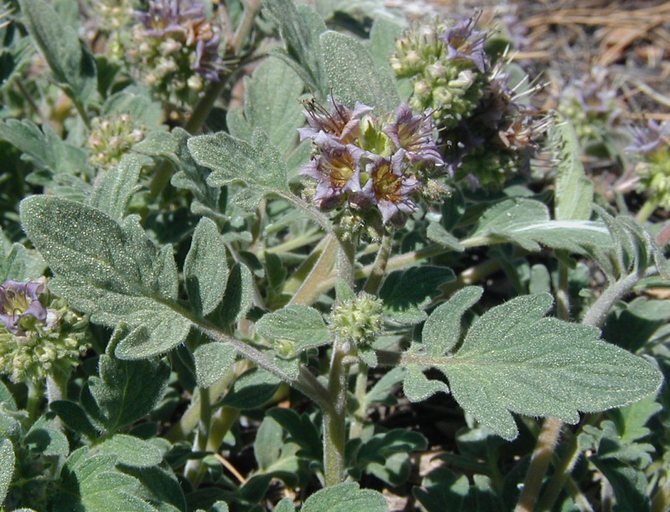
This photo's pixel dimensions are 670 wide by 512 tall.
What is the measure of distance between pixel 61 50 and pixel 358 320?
2040mm

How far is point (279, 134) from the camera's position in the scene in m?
3.21

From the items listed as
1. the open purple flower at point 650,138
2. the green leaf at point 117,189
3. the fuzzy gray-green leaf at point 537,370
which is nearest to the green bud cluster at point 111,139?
the green leaf at point 117,189

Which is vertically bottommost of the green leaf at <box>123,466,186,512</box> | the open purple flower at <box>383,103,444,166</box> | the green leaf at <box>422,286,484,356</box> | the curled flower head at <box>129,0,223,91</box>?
the green leaf at <box>123,466,186,512</box>

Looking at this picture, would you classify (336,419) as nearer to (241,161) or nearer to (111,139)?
(241,161)

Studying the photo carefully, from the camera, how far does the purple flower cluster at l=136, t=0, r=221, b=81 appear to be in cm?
331

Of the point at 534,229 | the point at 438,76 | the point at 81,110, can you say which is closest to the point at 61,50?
the point at 81,110

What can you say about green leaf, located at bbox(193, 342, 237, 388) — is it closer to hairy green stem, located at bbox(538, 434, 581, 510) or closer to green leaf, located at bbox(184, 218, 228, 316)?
green leaf, located at bbox(184, 218, 228, 316)

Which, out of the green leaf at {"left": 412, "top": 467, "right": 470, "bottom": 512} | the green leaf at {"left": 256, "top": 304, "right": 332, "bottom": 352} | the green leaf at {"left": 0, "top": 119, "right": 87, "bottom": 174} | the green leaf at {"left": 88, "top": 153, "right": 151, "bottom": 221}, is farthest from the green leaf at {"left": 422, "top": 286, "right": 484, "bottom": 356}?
the green leaf at {"left": 0, "top": 119, "right": 87, "bottom": 174}

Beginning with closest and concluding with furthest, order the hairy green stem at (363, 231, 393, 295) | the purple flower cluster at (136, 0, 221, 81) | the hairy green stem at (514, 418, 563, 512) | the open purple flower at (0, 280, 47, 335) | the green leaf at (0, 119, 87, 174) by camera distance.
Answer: the open purple flower at (0, 280, 47, 335), the hairy green stem at (363, 231, 393, 295), the hairy green stem at (514, 418, 563, 512), the green leaf at (0, 119, 87, 174), the purple flower cluster at (136, 0, 221, 81)

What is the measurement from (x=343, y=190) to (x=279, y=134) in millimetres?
1101

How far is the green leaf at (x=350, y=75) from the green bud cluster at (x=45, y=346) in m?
1.05

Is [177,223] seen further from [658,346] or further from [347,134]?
[658,346]

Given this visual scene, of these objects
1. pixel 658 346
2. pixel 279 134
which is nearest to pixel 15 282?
pixel 279 134

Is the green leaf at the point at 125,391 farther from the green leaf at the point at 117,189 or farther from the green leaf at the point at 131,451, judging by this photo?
the green leaf at the point at 117,189
